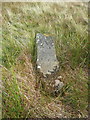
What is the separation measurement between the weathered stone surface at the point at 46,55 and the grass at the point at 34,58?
13 cm

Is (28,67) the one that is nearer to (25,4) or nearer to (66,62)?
(66,62)

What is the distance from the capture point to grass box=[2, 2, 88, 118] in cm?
199

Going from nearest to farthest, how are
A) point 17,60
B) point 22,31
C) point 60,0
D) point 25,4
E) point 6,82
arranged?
point 6,82
point 17,60
point 22,31
point 25,4
point 60,0

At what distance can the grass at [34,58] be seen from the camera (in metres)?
1.99

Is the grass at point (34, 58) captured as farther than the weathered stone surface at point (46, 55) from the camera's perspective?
No

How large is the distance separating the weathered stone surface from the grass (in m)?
0.13

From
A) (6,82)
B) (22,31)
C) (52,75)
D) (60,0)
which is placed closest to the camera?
(6,82)

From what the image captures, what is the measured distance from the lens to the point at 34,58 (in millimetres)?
2811

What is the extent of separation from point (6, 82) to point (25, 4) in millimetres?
3299

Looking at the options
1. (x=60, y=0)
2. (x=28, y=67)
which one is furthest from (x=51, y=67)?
(x=60, y=0)

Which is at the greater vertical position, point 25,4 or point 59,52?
point 25,4

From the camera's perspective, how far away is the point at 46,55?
2754 mm

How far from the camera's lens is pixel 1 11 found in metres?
4.38

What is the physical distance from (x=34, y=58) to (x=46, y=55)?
20 cm
